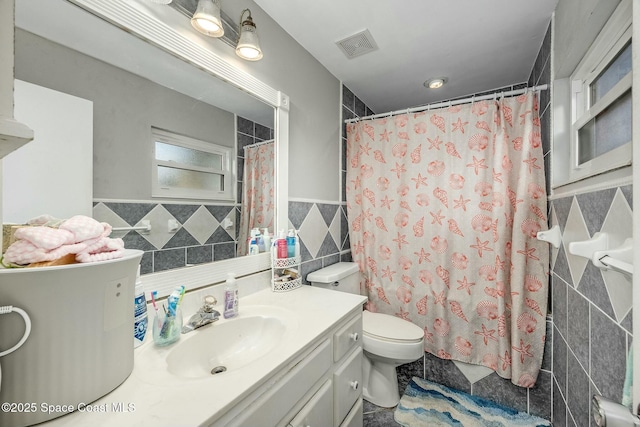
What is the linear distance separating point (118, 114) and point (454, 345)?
2129mm

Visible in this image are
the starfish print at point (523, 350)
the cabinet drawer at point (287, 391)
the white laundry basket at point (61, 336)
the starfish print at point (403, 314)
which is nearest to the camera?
the white laundry basket at point (61, 336)

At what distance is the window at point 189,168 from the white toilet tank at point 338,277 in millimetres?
729

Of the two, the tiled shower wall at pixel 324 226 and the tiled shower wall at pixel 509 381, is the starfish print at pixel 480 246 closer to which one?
the tiled shower wall at pixel 509 381

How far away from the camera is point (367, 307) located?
1.97 metres

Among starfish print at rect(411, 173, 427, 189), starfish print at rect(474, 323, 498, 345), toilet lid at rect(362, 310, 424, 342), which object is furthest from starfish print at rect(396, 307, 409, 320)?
starfish print at rect(411, 173, 427, 189)

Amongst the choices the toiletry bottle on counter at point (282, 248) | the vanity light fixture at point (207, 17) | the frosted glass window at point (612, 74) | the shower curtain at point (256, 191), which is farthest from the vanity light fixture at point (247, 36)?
the frosted glass window at point (612, 74)

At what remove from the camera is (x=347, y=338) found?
1.10m

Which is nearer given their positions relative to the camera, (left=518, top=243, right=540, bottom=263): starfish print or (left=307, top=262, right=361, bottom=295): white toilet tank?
(left=518, top=243, right=540, bottom=263): starfish print

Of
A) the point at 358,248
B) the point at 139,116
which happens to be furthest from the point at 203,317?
the point at 358,248

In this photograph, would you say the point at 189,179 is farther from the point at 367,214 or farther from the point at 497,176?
the point at 497,176

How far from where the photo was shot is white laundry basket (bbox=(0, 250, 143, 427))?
0.45m

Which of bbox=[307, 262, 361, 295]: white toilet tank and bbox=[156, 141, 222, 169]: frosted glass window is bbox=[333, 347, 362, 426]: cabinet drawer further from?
bbox=[156, 141, 222, 169]: frosted glass window

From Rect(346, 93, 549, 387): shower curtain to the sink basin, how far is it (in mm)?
1125

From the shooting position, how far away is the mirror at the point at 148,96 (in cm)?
74
